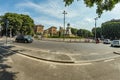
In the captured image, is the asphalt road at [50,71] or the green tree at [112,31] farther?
the green tree at [112,31]

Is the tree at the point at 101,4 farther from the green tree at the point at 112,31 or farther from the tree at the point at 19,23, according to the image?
the green tree at the point at 112,31

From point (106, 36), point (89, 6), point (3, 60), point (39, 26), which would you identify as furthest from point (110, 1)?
point (39, 26)

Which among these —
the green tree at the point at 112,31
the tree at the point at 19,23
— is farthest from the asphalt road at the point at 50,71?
the green tree at the point at 112,31

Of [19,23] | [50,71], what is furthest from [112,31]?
[50,71]

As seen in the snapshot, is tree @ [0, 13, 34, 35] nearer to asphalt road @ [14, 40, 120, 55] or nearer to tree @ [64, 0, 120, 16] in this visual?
asphalt road @ [14, 40, 120, 55]

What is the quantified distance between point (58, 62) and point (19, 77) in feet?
14.8

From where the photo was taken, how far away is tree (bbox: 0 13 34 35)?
77.9 metres

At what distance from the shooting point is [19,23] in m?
79.6

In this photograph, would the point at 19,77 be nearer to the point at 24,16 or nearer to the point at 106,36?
the point at 24,16

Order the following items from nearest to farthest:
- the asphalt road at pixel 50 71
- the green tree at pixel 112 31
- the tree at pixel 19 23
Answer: the asphalt road at pixel 50 71, the tree at pixel 19 23, the green tree at pixel 112 31

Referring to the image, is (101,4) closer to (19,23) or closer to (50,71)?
(50,71)

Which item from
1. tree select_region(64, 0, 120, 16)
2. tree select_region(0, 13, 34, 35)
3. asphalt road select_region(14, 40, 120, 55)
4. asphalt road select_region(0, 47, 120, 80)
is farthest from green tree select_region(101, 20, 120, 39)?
asphalt road select_region(0, 47, 120, 80)

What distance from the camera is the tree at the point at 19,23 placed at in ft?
255

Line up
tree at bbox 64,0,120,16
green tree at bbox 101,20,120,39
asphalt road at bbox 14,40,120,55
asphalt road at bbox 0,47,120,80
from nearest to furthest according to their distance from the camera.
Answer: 1. asphalt road at bbox 0,47,120,80
2. tree at bbox 64,0,120,16
3. asphalt road at bbox 14,40,120,55
4. green tree at bbox 101,20,120,39
